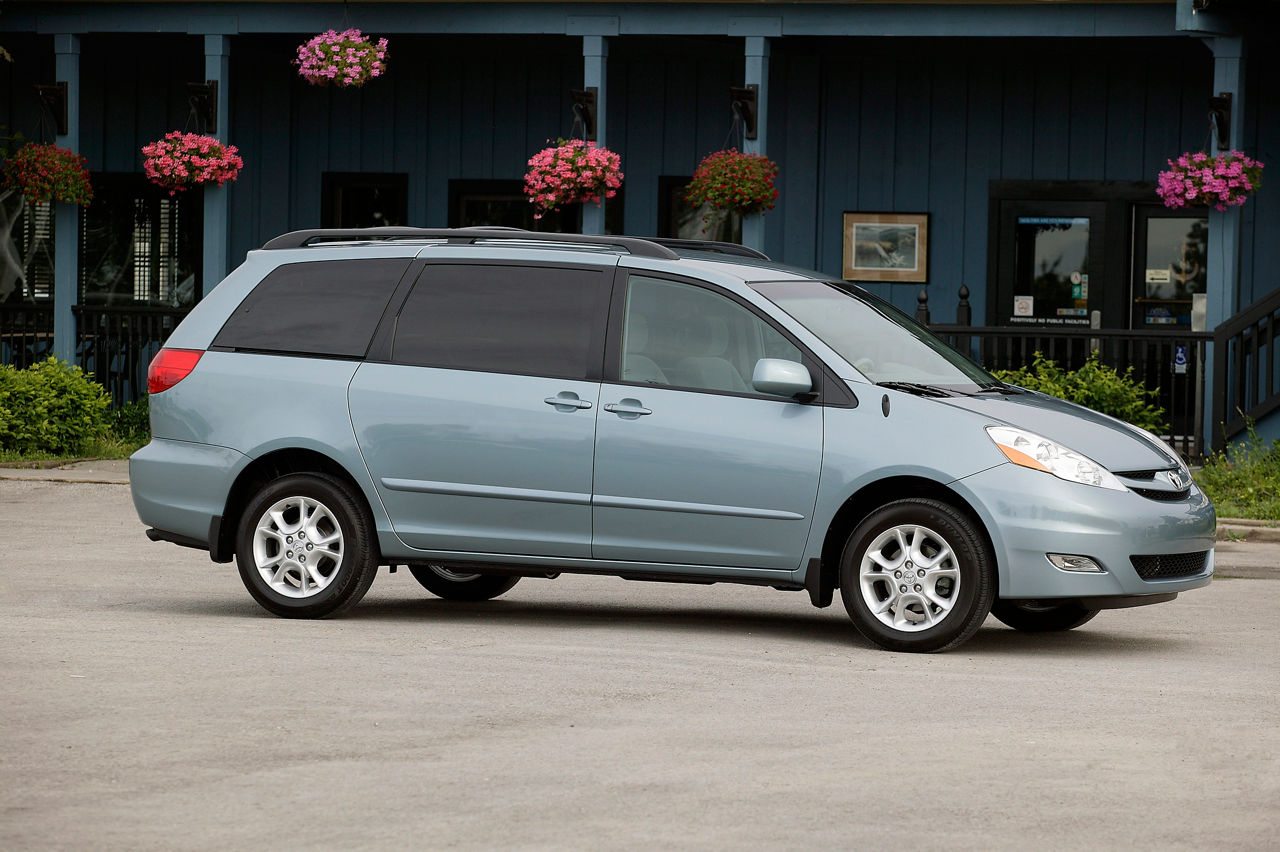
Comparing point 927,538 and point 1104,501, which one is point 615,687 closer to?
point 927,538

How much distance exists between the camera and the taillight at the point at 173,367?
941 centimetres

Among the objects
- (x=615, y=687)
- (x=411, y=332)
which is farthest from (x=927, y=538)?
(x=411, y=332)

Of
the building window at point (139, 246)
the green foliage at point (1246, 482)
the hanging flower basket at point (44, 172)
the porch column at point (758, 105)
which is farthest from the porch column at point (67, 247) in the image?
the green foliage at point (1246, 482)

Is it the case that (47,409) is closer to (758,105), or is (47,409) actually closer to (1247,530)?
(758,105)

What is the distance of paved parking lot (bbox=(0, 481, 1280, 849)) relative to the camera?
17.6ft

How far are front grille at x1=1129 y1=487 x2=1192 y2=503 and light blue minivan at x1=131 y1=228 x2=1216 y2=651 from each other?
0.02 m

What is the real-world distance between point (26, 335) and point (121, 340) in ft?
3.51

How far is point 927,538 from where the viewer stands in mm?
8273

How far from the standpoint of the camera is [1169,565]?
8.34 m

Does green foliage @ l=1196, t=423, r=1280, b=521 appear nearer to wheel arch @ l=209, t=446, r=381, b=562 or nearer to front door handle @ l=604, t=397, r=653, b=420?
front door handle @ l=604, t=397, r=653, b=420

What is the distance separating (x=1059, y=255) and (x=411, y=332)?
39.8 feet

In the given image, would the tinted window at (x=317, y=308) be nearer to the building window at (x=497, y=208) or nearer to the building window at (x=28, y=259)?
the building window at (x=497, y=208)

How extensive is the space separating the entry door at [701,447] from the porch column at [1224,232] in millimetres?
9405

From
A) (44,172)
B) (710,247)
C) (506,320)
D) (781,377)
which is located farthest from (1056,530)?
(44,172)
